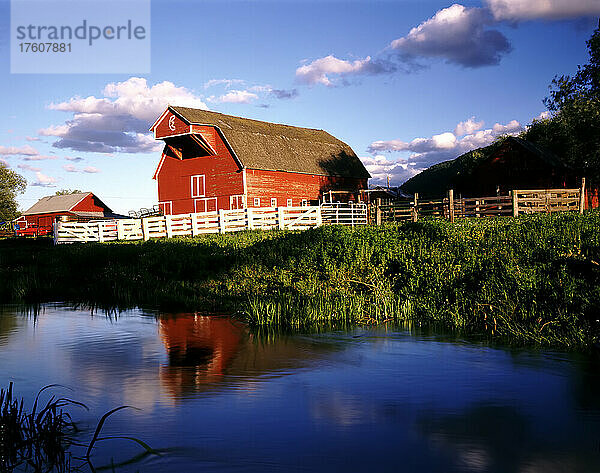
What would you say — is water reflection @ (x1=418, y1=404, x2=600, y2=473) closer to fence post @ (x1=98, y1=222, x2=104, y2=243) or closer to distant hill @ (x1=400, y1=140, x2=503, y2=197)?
fence post @ (x1=98, y1=222, x2=104, y2=243)

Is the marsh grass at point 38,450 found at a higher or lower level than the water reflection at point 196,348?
higher

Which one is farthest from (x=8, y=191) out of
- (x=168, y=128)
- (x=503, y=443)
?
(x=503, y=443)

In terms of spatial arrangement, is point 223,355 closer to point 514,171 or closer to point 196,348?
point 196,348

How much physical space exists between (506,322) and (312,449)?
719cm

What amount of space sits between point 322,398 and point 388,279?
25.0 ft

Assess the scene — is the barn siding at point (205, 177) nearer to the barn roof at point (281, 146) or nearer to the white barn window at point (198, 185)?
the white barn window at point (198, 185)

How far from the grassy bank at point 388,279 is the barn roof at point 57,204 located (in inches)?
2105

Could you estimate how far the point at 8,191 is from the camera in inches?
3457

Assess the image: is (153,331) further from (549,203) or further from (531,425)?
(549,203)

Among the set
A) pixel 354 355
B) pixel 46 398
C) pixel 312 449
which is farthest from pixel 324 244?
pixel 312 449

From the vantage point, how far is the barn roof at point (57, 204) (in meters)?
72.8

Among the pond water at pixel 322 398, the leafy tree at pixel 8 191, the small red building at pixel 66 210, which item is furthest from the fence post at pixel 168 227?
the leafy tree at pixel 8 191

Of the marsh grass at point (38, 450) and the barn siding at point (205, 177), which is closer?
the marsh grass at point (38, 450)

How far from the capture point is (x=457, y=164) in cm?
12306
